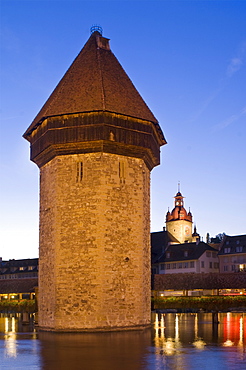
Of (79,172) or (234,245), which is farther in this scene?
(234,245)

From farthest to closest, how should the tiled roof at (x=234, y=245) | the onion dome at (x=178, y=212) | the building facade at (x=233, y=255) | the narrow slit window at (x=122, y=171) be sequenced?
the onion dome at (x=178, y=212)
the tiled roof at (x=234, y=245)
the building facade at (x=233, y=255)
the narrow slit window at (x=122, y=171)

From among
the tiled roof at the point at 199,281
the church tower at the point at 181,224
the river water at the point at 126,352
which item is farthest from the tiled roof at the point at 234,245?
the river water at the point at 126,352

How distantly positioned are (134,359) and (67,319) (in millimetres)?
9190

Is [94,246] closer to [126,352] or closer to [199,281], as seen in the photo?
[126,352]

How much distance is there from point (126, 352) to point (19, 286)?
33.7 m

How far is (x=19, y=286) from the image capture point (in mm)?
45531

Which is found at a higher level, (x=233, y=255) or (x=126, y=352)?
(x=233, y=255)

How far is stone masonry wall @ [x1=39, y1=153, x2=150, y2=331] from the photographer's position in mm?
20797

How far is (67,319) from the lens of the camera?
68.4ft

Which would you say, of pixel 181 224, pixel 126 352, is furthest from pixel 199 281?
pixel 181 224

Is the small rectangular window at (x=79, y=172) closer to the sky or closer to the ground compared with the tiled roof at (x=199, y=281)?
closer to the sky

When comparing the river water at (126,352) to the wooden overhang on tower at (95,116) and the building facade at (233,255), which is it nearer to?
the wooden overhang on tower at (95,116)

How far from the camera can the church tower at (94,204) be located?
68.6 feet

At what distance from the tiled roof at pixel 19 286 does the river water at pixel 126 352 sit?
26190 mm
